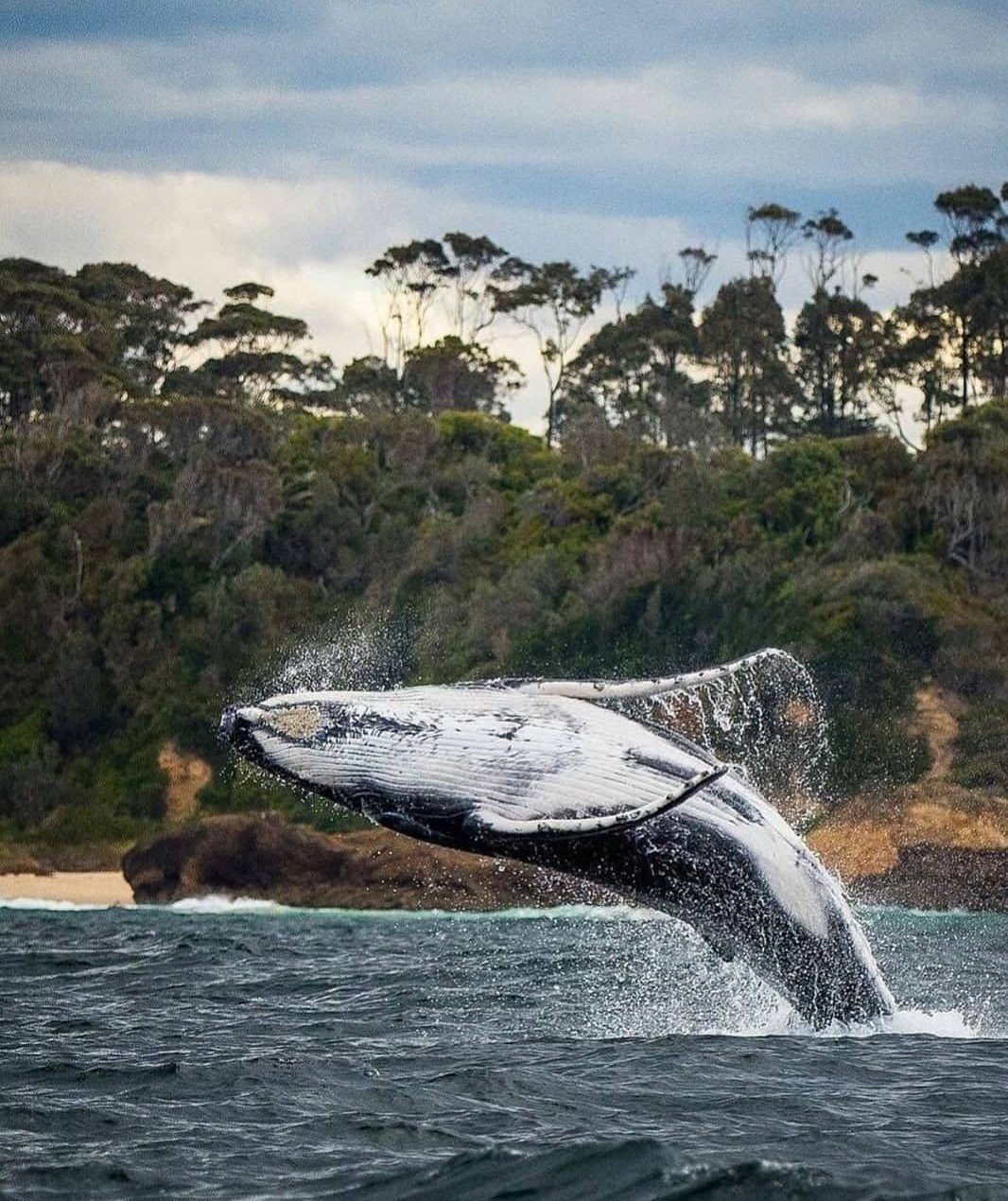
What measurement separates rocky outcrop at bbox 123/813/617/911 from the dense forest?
28.7ft

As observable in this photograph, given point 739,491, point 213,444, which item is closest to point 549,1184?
point 739,491

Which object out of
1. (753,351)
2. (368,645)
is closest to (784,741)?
(368,645)

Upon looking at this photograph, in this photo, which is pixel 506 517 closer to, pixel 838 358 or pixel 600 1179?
pixel 838 358

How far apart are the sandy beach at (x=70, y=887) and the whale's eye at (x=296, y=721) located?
41141mm

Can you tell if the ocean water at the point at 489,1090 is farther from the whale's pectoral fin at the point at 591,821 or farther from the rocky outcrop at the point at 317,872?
the rocky outcrop at the point at 317,872

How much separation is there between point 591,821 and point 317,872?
40.0 m

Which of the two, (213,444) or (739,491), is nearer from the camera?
(739,491)

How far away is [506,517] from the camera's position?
73.4 metres

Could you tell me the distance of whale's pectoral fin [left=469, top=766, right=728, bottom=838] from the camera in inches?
384

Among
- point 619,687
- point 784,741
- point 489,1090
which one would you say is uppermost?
point 619,687

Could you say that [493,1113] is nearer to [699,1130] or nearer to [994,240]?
[699,1130]

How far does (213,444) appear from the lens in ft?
253

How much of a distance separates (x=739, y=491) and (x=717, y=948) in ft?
187

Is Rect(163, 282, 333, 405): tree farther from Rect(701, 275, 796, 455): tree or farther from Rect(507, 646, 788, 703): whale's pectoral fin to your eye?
Rect(507, 646, 788, 703): whale's pectoral fin
